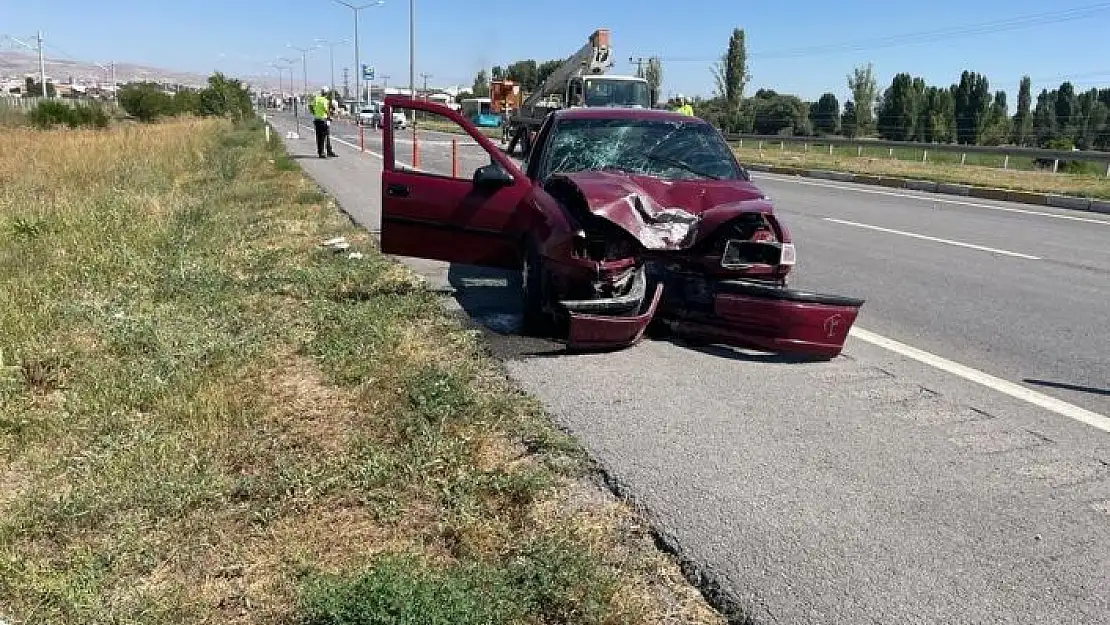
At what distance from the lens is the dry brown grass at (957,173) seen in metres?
19.1

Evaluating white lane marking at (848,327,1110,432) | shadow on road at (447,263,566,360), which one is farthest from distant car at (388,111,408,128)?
white lane marking at (848,327,1110,432)

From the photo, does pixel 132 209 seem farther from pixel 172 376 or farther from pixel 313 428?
pixel 313 428

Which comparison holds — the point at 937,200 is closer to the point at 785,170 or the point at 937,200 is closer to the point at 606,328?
the point at 785,170

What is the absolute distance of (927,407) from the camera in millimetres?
4504

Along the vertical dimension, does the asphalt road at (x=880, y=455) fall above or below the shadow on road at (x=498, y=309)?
below

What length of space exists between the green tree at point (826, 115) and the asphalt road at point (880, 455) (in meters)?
50.4

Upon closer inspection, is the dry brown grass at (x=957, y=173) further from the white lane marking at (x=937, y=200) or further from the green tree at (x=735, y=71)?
the green tree at (x=735, y=71)

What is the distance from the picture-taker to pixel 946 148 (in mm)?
29406

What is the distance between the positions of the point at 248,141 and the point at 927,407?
1153 inches

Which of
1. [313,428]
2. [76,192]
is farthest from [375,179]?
[313,428]

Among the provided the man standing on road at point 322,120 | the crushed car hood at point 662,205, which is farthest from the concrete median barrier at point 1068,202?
the man standing on road at point 322,120

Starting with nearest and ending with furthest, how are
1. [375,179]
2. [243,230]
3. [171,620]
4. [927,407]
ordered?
1. [171,620]
2. [927,407]
3. [243,230]
4. [375,179]

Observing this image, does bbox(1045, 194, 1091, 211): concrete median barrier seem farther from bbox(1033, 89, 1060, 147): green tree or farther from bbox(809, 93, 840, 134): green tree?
bbox(809, 93, 840, 134): green tree

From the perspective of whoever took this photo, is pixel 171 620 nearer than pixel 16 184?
Yes
